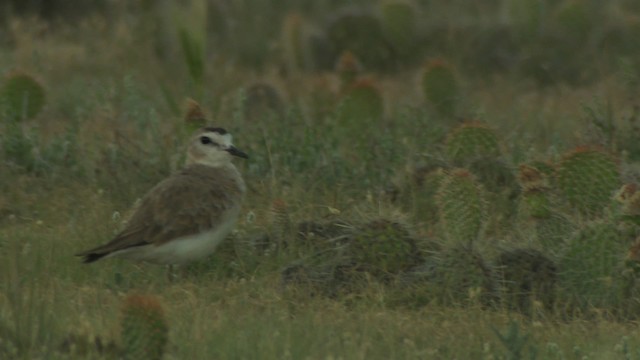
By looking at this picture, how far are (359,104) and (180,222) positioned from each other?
3029mm

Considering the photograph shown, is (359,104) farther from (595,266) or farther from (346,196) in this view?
(595,266)

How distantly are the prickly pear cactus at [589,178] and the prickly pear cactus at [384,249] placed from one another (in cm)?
102

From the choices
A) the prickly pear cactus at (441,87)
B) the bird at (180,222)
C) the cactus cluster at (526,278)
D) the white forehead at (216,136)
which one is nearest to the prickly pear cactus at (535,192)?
the cactus cluster at (526,278)

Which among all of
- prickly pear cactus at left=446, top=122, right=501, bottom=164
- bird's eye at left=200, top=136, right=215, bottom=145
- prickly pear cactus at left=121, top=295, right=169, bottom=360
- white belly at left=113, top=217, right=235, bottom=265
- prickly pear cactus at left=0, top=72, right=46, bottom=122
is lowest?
prickly pear cactus at left=121, top=295, right=169, bottom=360

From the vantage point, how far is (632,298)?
727 cm

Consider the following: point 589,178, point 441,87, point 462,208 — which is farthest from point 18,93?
point 589,178

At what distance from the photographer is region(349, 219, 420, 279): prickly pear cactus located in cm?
764

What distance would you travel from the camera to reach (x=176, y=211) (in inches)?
300

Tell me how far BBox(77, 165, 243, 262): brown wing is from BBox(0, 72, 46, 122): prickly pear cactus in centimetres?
237

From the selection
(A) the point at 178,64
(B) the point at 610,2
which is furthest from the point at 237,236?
(B) the point at 610,2

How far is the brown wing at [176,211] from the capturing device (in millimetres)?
7426

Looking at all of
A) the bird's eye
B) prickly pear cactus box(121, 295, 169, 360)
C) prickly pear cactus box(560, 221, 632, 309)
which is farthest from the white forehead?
prickly pear cactus box(121, 295, 169, 360)

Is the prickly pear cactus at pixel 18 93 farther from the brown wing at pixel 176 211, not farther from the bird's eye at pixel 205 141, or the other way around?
the brown wing at pixel 176 211

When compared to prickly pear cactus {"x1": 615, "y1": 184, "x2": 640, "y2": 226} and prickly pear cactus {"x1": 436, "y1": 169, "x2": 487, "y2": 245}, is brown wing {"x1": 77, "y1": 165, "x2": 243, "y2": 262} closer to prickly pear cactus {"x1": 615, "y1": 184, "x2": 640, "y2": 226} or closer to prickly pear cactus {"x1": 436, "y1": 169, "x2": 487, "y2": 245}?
prickly pear cactus {"x1": 436, "y1": 169, "x2": 487, "y2": 245}
